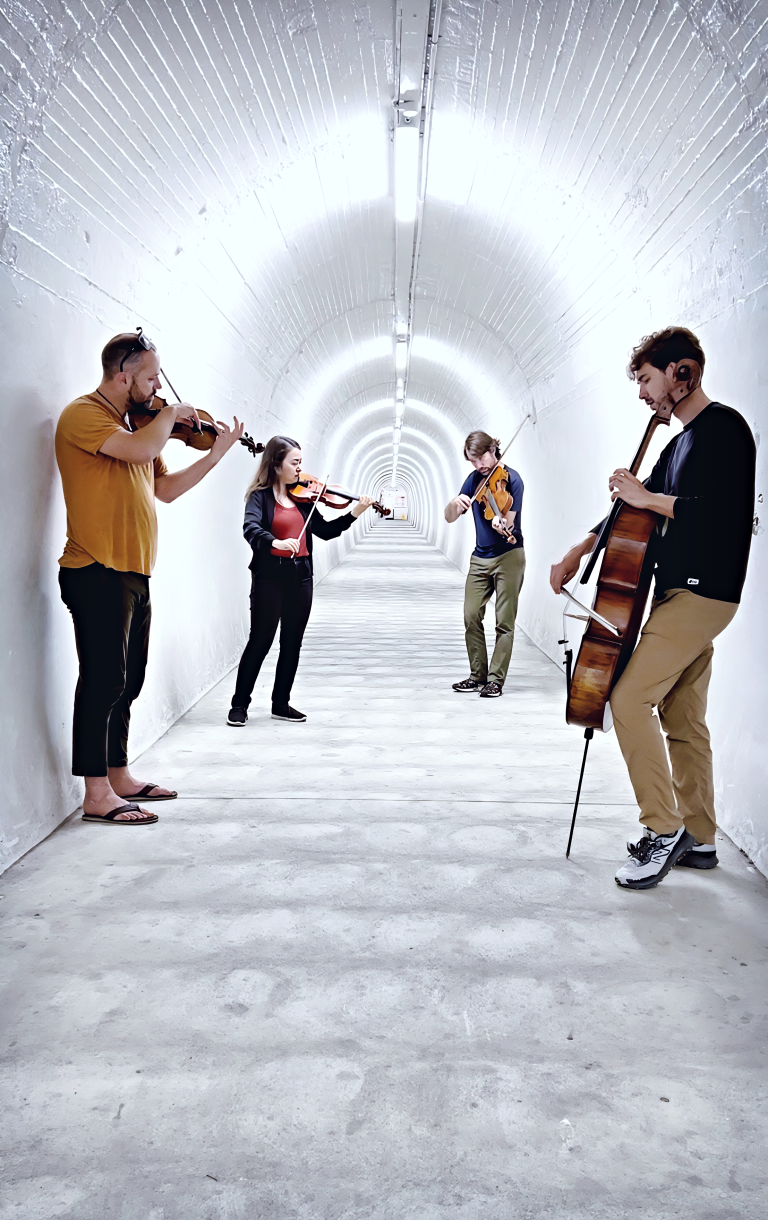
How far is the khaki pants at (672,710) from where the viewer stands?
10.2ft

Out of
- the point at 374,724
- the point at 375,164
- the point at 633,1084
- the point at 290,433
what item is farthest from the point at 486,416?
the point at 633,1084

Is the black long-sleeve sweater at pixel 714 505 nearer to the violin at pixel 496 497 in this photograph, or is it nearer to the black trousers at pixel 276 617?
the black trousers at pixel 276 617

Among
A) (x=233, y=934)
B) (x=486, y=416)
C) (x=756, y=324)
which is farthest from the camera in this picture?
(x=486, y=416)

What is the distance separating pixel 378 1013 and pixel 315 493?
155 inches

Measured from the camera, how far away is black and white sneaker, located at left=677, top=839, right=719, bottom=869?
3.47 meters

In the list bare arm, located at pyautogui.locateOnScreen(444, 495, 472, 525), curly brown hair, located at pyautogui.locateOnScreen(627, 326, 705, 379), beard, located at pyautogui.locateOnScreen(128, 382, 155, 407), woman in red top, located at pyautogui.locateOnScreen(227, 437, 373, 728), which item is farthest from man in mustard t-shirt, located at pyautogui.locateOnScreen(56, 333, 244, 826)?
bare arm, located at pyautogui.locateOnScreen(444, 495, 472, 525)

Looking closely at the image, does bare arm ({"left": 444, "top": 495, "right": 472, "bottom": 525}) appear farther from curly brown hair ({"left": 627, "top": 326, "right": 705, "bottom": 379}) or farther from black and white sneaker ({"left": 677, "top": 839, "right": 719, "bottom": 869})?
black and white sneaker ({"left": 677, "top": 839, "right": 719, "bottom": 869})

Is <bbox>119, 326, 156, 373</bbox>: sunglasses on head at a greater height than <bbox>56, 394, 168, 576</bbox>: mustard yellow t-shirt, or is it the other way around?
<bbox>119, 326, 156, 373</bbox>: sunglasses on head

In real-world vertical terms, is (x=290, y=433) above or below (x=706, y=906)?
above

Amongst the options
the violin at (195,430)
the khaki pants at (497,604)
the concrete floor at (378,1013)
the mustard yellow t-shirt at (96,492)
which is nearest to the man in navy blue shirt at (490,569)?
the khaki pants at (497,604)

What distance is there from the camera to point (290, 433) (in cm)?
1107

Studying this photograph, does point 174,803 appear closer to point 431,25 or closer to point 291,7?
point 291,7

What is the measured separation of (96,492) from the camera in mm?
3521

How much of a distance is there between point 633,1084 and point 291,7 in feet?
15.0
